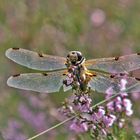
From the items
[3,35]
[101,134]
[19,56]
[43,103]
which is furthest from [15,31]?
[101,134]

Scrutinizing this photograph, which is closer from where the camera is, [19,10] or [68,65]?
[68,65]

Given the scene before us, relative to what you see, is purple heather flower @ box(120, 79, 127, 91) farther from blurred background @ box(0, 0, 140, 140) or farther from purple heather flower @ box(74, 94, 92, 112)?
blurred background @ box(0, 0, 140, 140)

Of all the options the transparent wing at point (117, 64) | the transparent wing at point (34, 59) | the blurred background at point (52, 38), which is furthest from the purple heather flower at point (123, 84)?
the blurred background at point (52, 38)

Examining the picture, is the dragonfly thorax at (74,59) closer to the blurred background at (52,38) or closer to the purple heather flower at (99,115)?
the purple heather flower at (99,115)

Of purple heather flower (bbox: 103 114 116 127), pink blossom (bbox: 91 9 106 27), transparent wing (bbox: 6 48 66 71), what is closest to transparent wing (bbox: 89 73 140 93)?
purple heather flower (bbox: 103 114 116 127)

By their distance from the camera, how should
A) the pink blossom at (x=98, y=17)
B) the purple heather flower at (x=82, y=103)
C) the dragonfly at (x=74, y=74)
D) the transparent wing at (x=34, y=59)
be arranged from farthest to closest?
1. the pink blossom at (x=98, y=17)
2. the transparent wing at (x=34, y=59)
3. the dragonfly at (x=74, y=74)
4. the purple heather flower at (x=82, y=103)

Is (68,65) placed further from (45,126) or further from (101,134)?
(45,126)

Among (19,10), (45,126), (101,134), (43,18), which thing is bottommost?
(101,134)

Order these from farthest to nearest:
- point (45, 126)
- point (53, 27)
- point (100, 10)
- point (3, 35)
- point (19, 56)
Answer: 1. point (100, 10)
2. point (3, 35)
3. point (53, 27)
4. point (45, 126)
5. point (19, 56)
